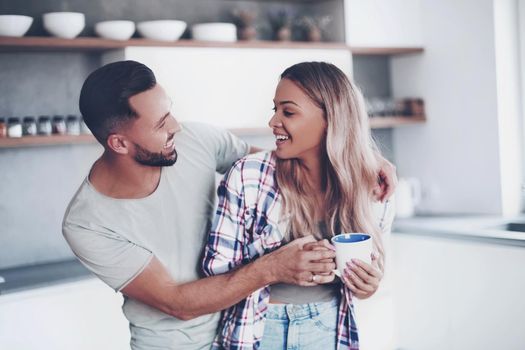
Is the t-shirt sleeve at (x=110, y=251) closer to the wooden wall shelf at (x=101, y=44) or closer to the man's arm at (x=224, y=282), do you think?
the man's arm at (x=224, y=282)

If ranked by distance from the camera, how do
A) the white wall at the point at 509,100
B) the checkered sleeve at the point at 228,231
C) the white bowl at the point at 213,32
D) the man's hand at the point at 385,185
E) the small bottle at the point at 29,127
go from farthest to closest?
the white wall at the point at 509,100 → the white bowl at the point at 213,32 → the small bottle at the point at 29,127 → the man's hand at the point at 385,185 → the checkered sleeve at the point at 228,231

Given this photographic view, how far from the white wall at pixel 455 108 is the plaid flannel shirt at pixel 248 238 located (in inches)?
80.0

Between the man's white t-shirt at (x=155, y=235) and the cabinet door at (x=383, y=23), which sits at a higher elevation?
the cabinet door at (x=383, y=23)

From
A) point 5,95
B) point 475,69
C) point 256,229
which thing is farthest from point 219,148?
point 475,69

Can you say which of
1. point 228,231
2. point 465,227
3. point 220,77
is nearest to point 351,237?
point 228,231

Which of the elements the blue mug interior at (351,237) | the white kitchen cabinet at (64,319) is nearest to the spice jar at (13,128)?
the white kitchen cabinet at (64,319)

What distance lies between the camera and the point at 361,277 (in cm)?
145

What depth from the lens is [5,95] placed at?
2.83 m

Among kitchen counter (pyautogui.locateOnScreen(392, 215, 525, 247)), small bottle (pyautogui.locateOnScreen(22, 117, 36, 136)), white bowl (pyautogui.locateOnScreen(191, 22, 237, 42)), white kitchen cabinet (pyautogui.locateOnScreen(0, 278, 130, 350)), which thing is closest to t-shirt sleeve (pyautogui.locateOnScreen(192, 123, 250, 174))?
white kitchen cabinet (pyautogui.locateOnScreen(0, 278, 130, 350))

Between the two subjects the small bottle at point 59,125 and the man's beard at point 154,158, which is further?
the small bottle at point 59,125

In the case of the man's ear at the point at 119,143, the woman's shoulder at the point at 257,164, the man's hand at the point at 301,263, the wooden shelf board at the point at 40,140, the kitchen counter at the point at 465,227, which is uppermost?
the wooden shelf board at the point at 40,140

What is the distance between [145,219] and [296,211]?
35 cm

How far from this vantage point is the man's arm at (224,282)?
1.44 m

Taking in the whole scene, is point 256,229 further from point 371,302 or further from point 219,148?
point 371,302
